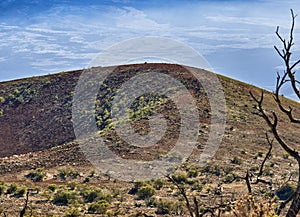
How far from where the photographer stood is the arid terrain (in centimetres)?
2316

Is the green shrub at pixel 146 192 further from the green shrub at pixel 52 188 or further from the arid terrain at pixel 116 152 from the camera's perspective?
the green shrub at pixel 52 188

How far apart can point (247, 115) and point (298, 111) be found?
9.53 m

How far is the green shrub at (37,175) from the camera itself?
3070cm

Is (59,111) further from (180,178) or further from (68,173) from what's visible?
(180,178)

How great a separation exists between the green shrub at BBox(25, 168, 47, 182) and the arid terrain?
7cm

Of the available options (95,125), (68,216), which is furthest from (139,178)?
(95,125)

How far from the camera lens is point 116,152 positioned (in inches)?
1400

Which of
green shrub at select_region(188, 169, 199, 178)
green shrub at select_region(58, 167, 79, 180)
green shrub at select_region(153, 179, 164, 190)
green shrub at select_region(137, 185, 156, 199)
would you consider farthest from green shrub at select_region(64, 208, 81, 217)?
green shrub at select_region(188, 169, 199, 178)

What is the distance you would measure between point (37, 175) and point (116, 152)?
6236mm

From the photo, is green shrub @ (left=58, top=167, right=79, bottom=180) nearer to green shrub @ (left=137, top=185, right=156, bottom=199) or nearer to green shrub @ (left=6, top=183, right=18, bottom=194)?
green shrub @ (left=6, top=183, right=18, bottom=194)

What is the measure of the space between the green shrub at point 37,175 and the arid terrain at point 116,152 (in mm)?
75

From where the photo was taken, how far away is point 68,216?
2055 cm

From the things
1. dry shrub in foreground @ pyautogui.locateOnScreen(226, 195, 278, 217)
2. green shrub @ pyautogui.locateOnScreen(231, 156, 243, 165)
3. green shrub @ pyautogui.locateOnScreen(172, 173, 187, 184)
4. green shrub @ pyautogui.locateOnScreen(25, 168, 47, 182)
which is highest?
dry shrub in foreground @ pyautogui.locateOnScreen(226, 195, 278, 217)

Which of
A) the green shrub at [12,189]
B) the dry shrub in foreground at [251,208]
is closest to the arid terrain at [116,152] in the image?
the green shrub at [12,189]
